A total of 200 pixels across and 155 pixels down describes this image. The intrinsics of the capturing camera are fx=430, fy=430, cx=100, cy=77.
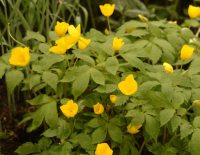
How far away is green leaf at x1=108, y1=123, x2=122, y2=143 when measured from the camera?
5.01 ft

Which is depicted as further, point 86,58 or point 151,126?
point 86,58

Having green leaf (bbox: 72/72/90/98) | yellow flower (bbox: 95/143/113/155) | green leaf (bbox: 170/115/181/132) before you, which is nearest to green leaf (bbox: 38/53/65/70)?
green leaf (bbox: 72/72/90/98)

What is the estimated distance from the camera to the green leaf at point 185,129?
55.6 inches

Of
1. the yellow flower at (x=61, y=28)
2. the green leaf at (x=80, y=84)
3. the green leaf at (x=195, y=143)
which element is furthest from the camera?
the yellow flower at (x=61, y=28)

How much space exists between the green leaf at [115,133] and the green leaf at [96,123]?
32 mm

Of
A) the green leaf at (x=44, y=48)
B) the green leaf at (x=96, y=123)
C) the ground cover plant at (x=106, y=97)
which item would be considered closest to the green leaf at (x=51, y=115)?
the ground cover plant at (x=106, y=97)

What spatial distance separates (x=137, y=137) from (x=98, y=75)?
0.34 meters

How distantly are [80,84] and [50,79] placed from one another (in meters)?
0.12

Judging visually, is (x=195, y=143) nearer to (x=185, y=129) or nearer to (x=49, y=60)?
(x=185, y=129)

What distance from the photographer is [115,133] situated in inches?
60.4

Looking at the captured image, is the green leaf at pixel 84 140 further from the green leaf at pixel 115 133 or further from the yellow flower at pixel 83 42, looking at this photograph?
the yellow flower at pixel 83 42

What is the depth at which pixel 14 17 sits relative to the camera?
195 cm

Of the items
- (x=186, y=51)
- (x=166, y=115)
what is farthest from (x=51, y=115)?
(x=186, y=51)

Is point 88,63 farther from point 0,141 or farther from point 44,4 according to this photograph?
point 0,141
